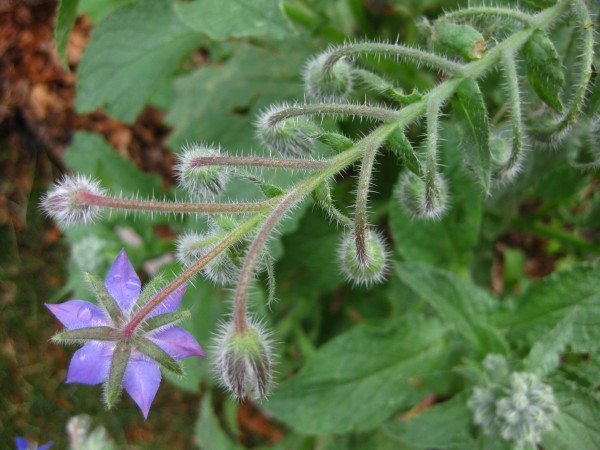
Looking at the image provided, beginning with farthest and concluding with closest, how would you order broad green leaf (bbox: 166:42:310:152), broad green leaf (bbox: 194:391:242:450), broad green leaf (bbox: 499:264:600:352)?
1. broad green leaf (bbox: 194:391:242:450)
2. broad green leaf (bbox: 166:42:310:152)
3. broad green leaf (bbox: 499:264:600:352)

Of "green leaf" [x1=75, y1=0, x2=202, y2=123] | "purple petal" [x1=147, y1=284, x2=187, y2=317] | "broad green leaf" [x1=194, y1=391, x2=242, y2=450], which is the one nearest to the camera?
"purple petal" [x1=147, y1=284, x2=187, y2=317]

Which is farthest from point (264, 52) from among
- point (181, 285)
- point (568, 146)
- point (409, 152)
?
point (181, 285)

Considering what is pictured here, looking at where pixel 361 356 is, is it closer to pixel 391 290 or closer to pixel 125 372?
pixel 391 290

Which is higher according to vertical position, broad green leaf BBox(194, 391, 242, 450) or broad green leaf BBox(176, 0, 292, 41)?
broad green leaf BBox(176, 0, 292, 41)

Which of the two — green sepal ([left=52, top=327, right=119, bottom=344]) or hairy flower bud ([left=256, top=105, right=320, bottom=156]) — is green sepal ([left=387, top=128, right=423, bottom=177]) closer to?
hairy flower bud ([left=256, top=105, right=320, bottom=156])

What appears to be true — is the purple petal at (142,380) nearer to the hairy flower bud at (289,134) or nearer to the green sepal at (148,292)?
the green sepal at (148,292)

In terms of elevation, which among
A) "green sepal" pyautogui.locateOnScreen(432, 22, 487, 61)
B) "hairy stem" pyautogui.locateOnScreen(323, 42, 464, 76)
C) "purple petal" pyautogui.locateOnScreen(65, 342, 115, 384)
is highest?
"green sepal" pyautogui.locateOnScreen(432, 22, 487, 61)

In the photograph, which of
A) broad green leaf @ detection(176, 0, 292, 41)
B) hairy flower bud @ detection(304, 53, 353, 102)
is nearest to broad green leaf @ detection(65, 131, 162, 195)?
broad green leaf @ detection(176, 0, 292, 41)
